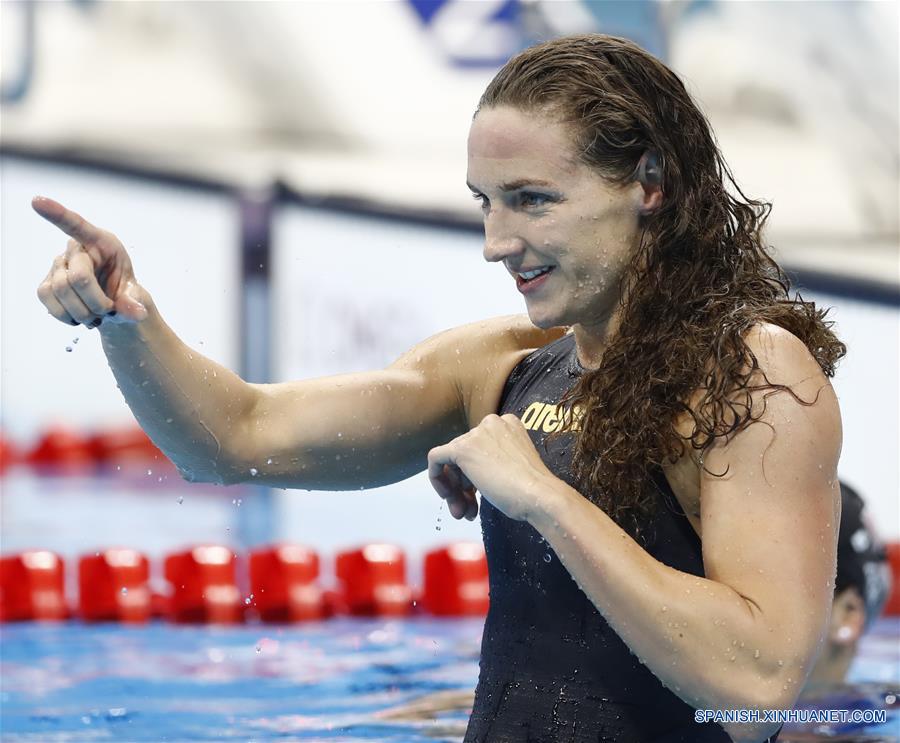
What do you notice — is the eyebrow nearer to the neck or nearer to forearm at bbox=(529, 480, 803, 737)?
the neck

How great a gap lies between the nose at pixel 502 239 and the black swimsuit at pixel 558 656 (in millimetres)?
266

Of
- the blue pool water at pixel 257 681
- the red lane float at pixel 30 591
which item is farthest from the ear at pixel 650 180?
the red lane float at pixel 30 591

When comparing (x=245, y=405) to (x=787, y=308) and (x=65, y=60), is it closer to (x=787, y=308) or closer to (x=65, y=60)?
(x=787, y=308)

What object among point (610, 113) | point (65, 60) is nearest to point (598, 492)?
point (610, 113)

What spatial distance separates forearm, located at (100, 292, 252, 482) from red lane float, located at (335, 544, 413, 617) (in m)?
3.42

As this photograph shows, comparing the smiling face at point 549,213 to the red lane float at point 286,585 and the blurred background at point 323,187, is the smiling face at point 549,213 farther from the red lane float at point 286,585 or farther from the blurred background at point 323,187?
the blurred background at point 323,187

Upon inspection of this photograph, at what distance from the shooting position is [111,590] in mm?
5434

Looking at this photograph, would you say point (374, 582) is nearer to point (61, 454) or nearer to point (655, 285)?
point (655, 285)

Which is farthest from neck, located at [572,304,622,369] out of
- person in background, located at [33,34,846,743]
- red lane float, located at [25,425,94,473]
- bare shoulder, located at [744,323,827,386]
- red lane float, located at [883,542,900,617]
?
red lane float, located at [25,425,94,473]

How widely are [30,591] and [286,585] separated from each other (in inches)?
38.8

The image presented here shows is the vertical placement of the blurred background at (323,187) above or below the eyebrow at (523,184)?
above

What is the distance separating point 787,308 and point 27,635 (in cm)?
400

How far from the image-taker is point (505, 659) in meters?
2.07

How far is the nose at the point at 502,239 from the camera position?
1961 mm
